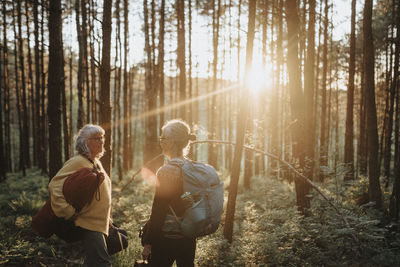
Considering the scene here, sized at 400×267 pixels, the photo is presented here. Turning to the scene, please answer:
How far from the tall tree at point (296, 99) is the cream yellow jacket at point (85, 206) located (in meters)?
5.15

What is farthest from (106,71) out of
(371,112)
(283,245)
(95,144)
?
(371,112)

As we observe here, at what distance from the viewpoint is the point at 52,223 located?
295 cm

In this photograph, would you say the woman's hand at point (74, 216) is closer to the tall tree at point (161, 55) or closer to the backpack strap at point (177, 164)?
the backpack strap at point (177, 164)

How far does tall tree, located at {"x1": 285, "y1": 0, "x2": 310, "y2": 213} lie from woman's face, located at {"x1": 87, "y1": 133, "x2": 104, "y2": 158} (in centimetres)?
514

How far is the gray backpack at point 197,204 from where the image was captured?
8.11 feet

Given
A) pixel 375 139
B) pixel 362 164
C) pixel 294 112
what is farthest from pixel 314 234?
pixel 362 164

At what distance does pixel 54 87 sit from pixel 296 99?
605 cm

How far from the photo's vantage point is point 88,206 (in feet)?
10.0

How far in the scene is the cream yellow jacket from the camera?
2.90 m

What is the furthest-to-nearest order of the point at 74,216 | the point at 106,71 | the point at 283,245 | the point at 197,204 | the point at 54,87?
the point at 54,87 → the point at 106,71 → the point at 283,245 → the point at 74,216 → the point at 197,204

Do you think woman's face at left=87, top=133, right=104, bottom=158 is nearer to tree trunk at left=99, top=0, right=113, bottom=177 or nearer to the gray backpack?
the gray backpack

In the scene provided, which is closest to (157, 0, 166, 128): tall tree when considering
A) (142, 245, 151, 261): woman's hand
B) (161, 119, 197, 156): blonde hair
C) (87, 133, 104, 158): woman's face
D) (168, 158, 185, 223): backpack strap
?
(87, 133, 104, 158): woman's face

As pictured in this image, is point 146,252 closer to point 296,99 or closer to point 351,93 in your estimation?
point 296,99

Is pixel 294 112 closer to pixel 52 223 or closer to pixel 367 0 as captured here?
pixel 367 0
